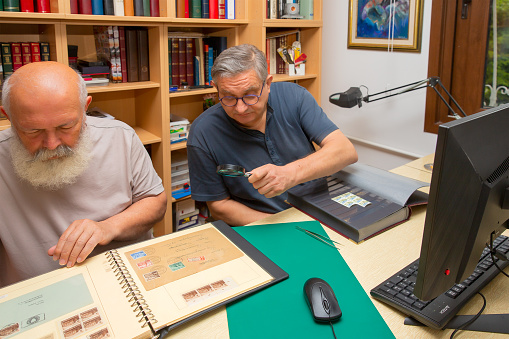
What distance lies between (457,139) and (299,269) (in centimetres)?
57

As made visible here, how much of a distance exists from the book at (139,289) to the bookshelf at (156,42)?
137 cm

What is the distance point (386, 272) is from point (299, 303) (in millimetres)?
283

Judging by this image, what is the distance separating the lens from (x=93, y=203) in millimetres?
1423

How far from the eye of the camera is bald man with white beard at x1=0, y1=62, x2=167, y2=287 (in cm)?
118

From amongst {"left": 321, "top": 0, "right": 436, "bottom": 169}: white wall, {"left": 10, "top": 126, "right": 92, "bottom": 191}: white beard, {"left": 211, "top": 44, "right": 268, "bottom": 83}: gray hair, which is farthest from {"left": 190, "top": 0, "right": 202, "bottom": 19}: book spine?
{"left": 10, "top": 126, "right": 92, "bottom": 191}: white beard

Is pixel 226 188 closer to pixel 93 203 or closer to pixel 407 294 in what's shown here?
pixel 93 203

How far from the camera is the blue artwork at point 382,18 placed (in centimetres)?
259

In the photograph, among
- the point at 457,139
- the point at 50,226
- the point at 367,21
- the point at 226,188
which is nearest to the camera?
the point at 457,139

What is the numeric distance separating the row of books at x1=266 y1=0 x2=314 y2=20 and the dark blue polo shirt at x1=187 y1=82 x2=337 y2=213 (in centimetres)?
121

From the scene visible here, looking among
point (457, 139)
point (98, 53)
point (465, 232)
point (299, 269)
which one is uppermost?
point (98, 53)

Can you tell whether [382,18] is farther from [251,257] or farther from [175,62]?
[251,257]

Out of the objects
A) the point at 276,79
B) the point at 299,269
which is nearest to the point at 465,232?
the point at 299,269

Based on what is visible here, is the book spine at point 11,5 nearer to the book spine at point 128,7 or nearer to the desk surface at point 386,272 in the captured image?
the book spine at point 128,7

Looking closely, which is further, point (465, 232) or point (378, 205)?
point (378, 205)
